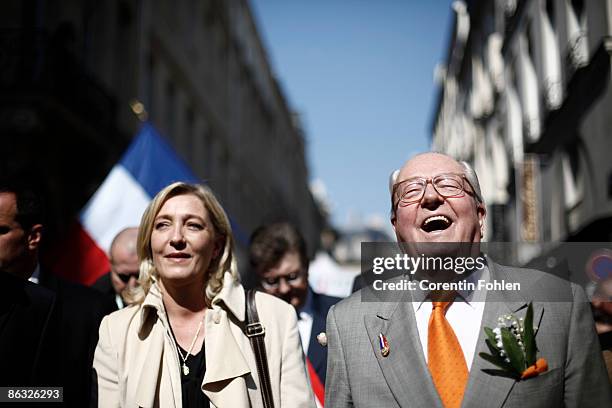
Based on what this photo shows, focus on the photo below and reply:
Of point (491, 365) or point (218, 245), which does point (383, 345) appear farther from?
point (218, 245)

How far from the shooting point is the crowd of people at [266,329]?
2744 millimetres

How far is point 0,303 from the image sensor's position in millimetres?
3193

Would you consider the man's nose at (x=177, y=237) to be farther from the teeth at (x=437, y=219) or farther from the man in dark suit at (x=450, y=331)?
the teeth at (x=437, y=219)

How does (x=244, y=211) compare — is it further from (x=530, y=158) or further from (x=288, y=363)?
(x=288, y=363)

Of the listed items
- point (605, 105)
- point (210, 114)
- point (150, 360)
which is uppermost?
point (210, 114)

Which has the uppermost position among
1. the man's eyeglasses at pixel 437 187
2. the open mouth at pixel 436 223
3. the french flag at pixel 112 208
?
the french flag at pixel 112 208

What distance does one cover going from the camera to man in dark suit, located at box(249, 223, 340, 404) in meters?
4.80

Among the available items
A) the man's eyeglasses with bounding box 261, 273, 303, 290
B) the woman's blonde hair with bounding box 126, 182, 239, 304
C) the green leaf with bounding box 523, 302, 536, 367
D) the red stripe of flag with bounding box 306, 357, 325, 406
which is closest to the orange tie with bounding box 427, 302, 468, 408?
the green leaf with bounding box 523, 302, 536, 367

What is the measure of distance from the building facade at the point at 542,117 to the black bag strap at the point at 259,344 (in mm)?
5125

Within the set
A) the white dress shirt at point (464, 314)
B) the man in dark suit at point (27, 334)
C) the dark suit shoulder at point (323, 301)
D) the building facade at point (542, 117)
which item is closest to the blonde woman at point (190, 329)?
the man in dark suit at point (27, 334)

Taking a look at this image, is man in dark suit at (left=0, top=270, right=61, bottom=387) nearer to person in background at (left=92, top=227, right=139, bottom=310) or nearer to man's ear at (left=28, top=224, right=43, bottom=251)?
man's ear at (left=28, top=224, right=43, bottom=251)

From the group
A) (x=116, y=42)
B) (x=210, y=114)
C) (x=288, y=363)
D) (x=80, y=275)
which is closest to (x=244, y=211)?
(x=210, y=114)

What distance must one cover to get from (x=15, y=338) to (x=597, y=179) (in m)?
10.2

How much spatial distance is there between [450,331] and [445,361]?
12cm
